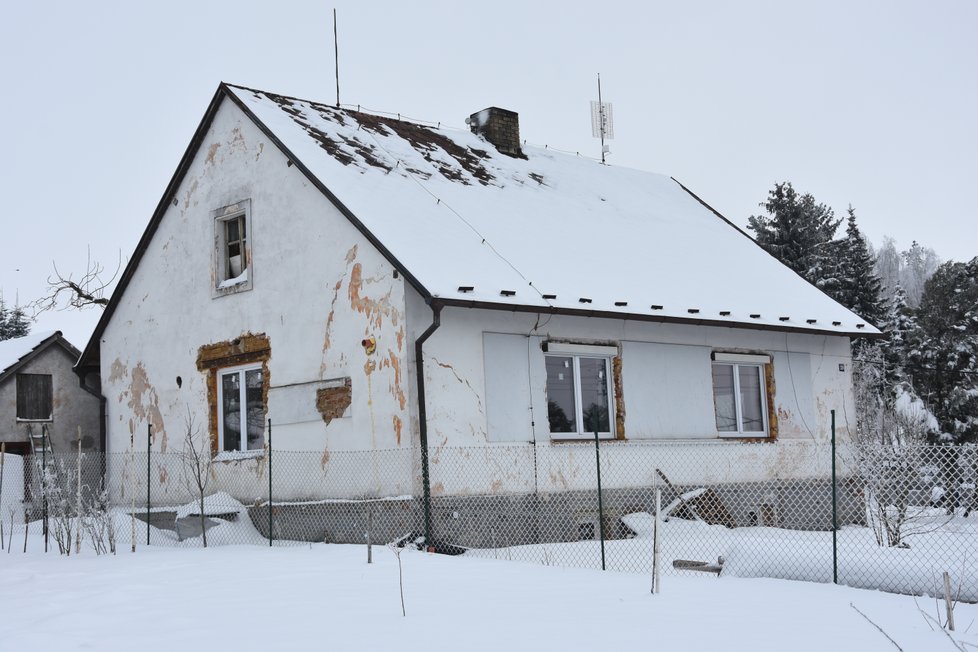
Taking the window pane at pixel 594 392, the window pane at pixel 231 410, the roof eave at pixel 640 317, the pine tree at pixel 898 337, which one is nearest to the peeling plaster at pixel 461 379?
the roof eave at pixel 640 317

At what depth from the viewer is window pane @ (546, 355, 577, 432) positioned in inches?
614

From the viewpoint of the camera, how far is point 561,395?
51.8 feet

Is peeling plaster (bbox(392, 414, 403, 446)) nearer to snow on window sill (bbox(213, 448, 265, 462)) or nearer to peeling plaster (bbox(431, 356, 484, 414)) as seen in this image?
peeling plaster (bbox(431, 356, 484, 414))

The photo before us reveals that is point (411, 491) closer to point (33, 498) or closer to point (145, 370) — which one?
point (145, 370)

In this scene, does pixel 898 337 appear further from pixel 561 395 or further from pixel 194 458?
pixel 194 458

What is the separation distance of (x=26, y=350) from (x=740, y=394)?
14.8 m

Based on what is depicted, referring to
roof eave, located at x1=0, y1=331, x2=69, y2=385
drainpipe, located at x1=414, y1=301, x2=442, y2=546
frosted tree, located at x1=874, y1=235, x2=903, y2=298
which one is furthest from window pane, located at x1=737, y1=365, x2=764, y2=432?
frosted tree, located at x1=874, y1=235, x2=903, y2=298

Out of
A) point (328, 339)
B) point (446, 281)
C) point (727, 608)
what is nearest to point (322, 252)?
point (328, 339)

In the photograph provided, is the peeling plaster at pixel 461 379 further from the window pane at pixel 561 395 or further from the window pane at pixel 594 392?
the window pane at pixel 594 392

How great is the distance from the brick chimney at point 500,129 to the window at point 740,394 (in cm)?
644

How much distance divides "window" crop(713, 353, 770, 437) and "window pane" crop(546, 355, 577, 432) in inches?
117

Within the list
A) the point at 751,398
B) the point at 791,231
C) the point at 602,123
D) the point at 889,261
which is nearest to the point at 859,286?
the point at 791,231

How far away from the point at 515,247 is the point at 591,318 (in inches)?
66.0

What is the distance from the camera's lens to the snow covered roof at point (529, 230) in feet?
50.2
